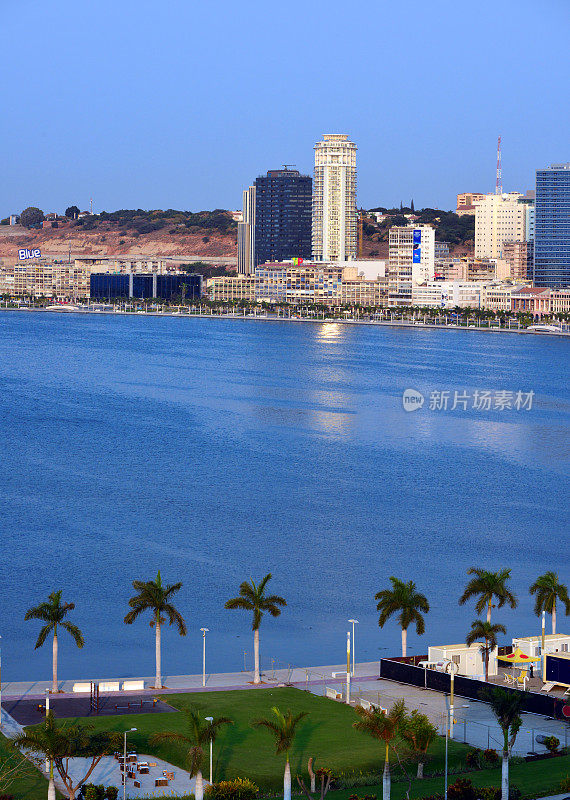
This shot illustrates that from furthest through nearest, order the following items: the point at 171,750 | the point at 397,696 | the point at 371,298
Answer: the point at 371,298 → the point at 397,696 → the point at 171,750

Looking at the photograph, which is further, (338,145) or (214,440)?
(338,145)

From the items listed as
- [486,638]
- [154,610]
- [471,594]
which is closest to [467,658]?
[486,638]

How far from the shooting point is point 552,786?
45.4 feet

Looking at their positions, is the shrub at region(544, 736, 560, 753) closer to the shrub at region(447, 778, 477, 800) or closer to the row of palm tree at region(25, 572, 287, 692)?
the shrub at region(447, 778, 477, 800)

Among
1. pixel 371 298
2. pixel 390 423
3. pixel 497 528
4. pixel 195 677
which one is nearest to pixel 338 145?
pixel 371 298

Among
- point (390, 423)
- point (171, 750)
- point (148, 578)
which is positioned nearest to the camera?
point (171, 750)

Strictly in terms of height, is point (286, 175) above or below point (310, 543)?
above

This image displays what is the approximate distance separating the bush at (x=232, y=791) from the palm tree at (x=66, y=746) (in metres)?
1.31

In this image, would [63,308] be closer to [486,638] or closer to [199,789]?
[486,638]

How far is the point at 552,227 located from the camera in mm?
157625

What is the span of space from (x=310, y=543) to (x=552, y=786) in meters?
16.4

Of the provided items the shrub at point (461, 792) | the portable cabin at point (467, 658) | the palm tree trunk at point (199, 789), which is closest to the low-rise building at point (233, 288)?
the portable cabin at point (467, 658)

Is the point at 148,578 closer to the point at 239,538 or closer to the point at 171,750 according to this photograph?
the point at 239,538

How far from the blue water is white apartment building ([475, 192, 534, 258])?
103031mm
